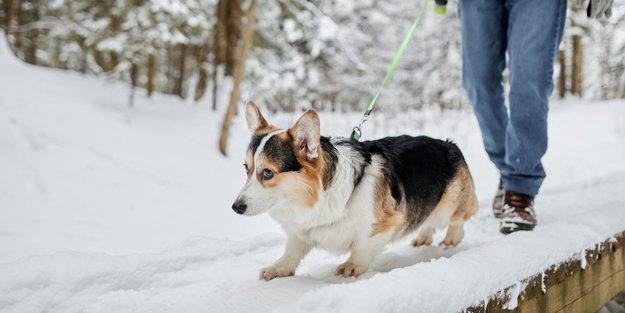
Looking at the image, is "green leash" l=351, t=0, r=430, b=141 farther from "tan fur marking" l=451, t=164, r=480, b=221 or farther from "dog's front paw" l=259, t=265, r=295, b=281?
"dog's front paw" l=259, t=265, r=295, b=281

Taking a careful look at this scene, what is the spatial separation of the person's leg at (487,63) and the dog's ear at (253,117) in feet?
5.02

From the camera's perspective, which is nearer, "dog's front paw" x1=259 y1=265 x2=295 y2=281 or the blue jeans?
"dog's front paw" x1=259 y1=265 x2=295 y2=281

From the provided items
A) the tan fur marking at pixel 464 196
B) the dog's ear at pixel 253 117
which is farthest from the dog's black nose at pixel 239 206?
the tan fur marking at pixel 464 196

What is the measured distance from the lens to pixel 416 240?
2.65 m

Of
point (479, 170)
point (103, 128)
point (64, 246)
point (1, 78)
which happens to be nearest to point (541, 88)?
point (64, 246)

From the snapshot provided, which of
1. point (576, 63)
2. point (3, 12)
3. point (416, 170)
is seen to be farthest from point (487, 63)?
point (576, 63)

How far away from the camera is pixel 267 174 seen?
76.4 inches

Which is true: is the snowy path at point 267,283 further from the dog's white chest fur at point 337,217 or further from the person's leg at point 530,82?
the person's leg at point 530,82

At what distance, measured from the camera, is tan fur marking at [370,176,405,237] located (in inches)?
79.4

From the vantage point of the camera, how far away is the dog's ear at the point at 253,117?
2.21m

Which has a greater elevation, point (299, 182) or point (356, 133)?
point (356, 133)

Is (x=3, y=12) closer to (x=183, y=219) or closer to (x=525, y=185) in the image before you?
(x=183, y=219)

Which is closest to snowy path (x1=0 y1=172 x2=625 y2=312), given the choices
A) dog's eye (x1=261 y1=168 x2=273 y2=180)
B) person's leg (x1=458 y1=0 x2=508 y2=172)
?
dog's eye (x1=261 y1=168 x2=273 y2=180)

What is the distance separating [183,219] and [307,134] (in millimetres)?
3573
